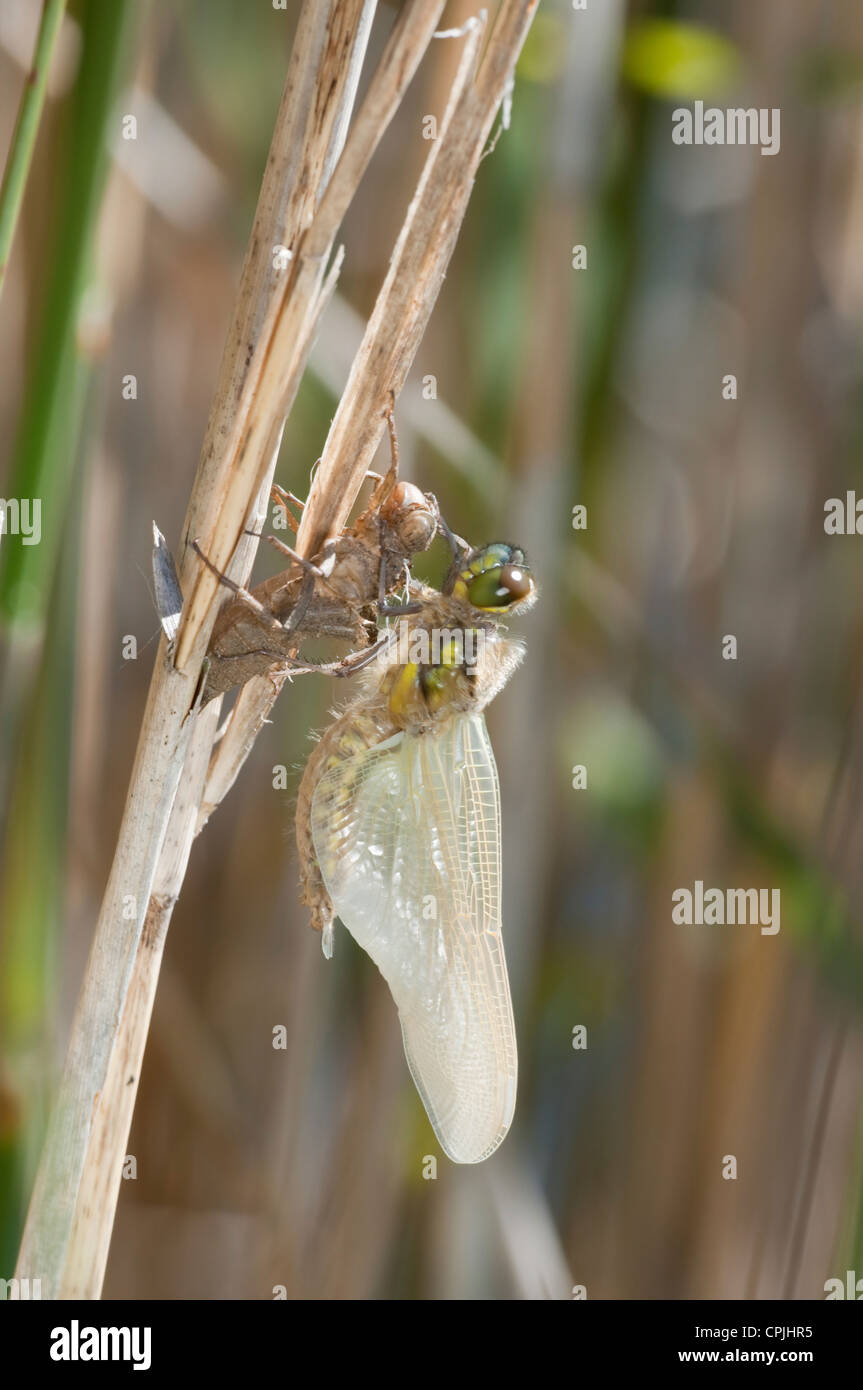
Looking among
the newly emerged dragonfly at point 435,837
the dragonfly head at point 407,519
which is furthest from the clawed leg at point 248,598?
the newly emerged dragonfly at point 435,837

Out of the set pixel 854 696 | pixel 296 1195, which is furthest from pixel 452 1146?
pixel 854 696

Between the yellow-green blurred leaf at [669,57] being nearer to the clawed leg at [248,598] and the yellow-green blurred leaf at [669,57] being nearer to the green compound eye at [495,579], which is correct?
the green compound eye at [495,579]

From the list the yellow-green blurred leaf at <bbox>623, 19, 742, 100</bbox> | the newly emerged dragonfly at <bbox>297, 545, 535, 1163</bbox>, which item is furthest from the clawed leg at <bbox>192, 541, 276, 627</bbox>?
the yellow-green blurred leaf at <bbox>623, 19, 742, 100</bbox>

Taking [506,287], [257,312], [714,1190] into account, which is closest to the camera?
[257,312]

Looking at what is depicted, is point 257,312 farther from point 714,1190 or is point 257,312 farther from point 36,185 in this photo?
point 714,1190

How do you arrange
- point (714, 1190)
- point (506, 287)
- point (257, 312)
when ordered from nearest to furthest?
point (257, 312) → point (506, 287) → point (714, 1190)

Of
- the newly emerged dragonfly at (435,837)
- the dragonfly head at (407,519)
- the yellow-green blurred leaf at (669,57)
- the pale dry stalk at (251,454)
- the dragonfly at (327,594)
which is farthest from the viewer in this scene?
the yellow-green blurred leaf at (669,57)
